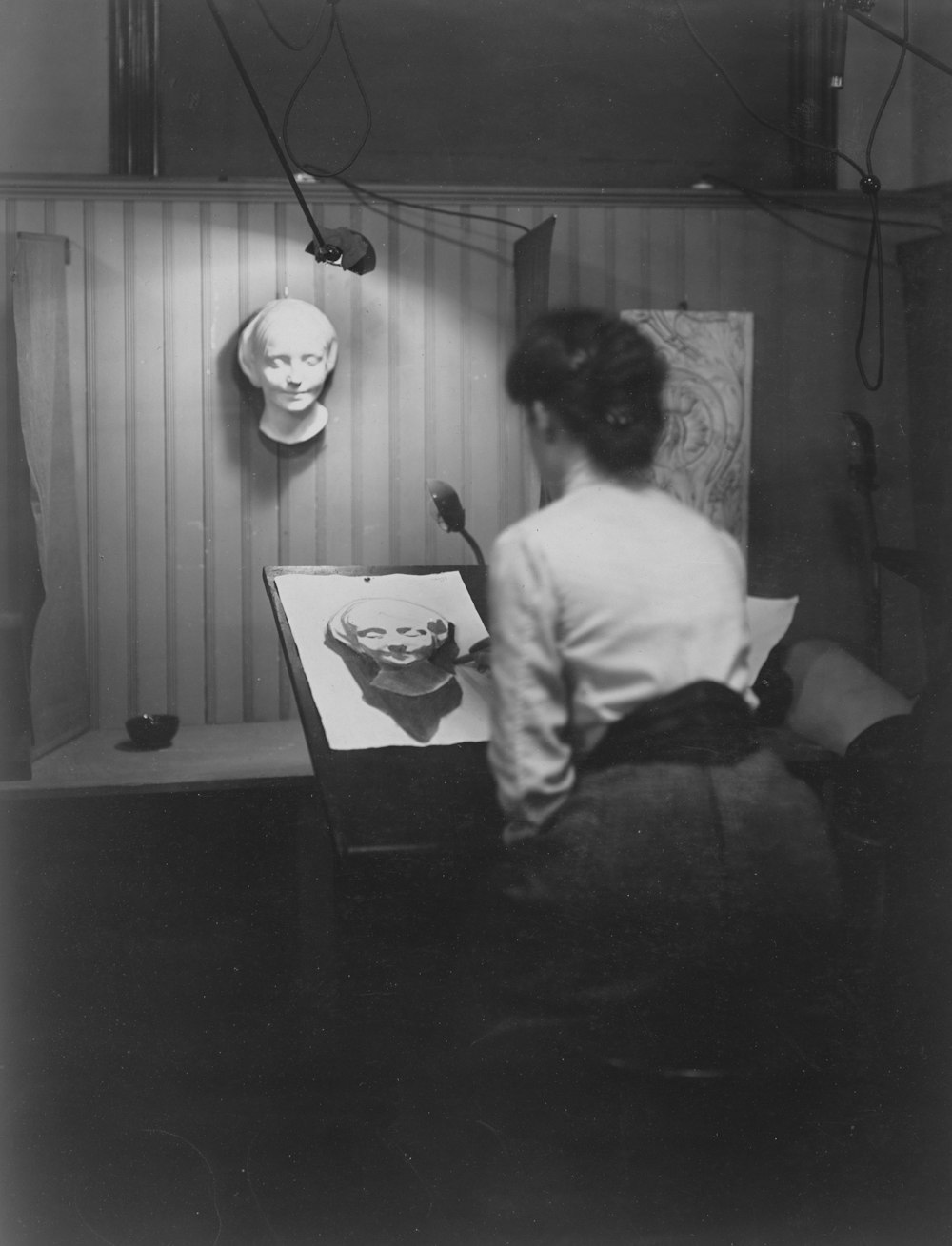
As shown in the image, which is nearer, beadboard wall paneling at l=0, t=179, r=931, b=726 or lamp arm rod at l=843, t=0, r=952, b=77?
beadboard wall paneling at l=0, t=179, r=931, b=726

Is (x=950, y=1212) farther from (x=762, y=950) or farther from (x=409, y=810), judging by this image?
(x=409, y=810)

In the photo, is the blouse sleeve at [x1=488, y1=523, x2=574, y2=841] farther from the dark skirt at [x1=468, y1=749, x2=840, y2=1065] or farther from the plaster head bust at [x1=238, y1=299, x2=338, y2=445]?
the plaster head bust at [x1=238, y1=299, x2=338, y2=445]

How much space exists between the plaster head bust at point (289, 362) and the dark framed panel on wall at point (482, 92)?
0.17 m

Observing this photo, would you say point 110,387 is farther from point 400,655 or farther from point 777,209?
point 777,209

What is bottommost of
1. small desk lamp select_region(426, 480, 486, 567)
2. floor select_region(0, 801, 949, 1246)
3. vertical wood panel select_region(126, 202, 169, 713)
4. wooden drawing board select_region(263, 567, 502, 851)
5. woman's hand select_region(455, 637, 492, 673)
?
floor select_region(0, 801, 949, 1246)

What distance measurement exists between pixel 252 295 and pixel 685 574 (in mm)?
550

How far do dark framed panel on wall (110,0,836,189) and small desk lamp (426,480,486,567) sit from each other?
337 millimetres

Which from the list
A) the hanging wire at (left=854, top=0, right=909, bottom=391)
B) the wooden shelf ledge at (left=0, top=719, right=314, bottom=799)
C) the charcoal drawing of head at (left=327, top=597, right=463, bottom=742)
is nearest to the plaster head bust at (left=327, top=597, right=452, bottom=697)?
the charcoal drawing of head at (left=327, top=597, right=463, bottom=742)

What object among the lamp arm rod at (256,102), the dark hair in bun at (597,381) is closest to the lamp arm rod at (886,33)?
the dark hair in bun at (597,381)

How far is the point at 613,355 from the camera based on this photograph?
110 cm

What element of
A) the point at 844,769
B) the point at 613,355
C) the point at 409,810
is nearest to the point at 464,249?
the point at 613,355

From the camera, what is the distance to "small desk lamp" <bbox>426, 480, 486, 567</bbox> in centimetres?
109

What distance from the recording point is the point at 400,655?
3.63ft

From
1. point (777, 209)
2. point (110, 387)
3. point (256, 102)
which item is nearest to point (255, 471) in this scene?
point (110, 387)
